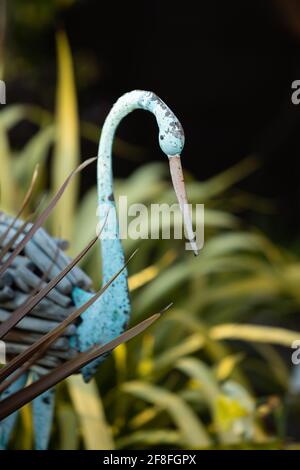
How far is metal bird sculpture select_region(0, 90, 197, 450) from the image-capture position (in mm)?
1157

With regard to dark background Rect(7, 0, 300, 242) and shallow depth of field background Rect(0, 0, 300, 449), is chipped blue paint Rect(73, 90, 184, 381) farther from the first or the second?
dark background Rect(7, 0, 300, 242)

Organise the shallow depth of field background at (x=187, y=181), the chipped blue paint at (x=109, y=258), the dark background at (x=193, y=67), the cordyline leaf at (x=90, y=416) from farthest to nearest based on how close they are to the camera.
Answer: the dark background at (x=193, y=67)
the shallow depth of field background at (x=187, y=181)
the cordyline leaf at (x=90, y=416)
the chipped blue paint at (x=109, y=258)

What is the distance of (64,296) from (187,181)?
1.49 meters

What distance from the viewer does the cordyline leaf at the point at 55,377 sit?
3.04 ft

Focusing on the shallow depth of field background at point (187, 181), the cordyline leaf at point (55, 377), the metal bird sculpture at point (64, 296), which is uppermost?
→ the shallow depth of field background at point (187, 181)

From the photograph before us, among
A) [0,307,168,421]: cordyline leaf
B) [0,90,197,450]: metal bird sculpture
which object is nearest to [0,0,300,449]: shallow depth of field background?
[0,90,197,450]: metal bird sculpture

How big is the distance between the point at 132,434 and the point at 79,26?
216cm

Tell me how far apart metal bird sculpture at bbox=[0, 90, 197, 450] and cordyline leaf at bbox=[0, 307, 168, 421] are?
8.0 inches

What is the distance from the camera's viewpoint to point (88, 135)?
125 inches

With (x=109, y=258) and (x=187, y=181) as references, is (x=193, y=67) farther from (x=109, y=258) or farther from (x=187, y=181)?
(x=109, y=258)

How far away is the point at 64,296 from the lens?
1267 millimetres

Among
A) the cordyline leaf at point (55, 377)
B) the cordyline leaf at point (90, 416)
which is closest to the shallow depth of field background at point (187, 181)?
the cordyline leaf at point (90, 416)

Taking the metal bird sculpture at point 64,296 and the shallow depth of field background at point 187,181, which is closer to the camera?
the metal bird sculpture at point 64,296

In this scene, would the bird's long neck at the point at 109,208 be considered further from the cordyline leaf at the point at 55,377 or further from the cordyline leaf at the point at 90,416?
the cordyline leaf at the point at 90,416
